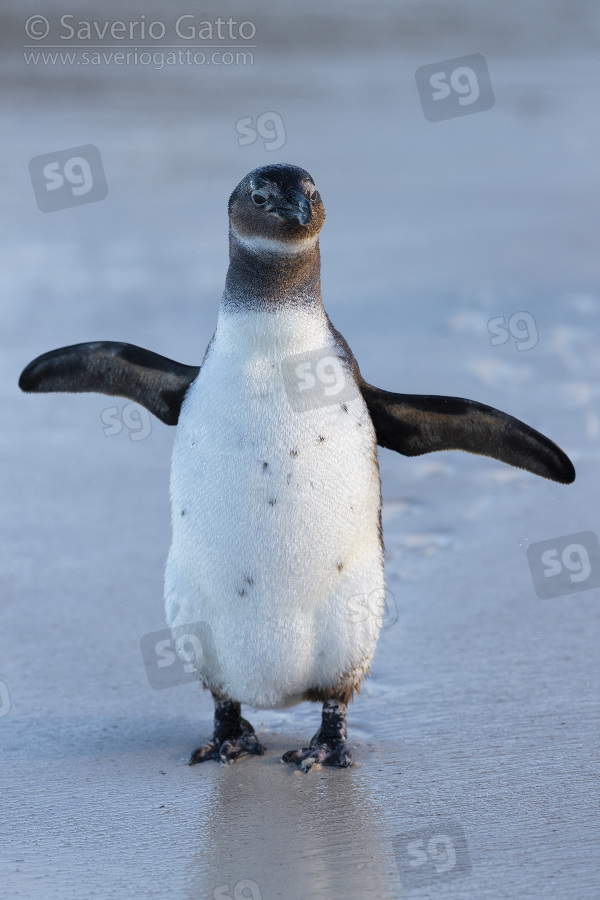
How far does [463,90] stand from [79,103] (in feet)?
12.2

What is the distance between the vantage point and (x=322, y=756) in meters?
2.92

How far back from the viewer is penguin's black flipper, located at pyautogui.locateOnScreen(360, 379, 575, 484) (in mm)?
3070

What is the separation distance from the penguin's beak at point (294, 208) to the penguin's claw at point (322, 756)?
3.84 ft

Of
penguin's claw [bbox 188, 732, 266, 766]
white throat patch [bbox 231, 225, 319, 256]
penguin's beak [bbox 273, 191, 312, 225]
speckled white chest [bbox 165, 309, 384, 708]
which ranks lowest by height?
penguin's claw [bbox 188, 732, 266, 766]

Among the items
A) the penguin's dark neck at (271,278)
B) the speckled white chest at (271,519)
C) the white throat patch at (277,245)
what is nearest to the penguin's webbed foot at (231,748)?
the speckled white chest at (271,519)

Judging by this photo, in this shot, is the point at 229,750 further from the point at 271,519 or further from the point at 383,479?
the point at 383,479

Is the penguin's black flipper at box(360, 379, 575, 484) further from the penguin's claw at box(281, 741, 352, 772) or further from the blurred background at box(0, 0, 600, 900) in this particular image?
the penguin's claw at box(281, 741, 352, 772)

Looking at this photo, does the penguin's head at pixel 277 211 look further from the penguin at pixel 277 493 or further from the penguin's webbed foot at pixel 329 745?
the penguin's webbed foot at pixel 329 745

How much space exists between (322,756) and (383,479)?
2042mm

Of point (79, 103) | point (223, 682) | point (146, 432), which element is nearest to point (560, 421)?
point (146, 432)

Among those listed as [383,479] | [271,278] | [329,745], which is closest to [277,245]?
[271,278]

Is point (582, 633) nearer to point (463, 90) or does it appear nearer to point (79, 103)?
point (79, 103)

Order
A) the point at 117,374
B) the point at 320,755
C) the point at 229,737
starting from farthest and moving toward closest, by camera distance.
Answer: the point at 117,374
the point at 229,737
the point at 320,755

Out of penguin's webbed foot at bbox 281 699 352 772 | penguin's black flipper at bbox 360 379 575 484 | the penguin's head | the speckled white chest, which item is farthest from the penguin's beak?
penguin's webbed foot at bbox 281 699 352 772
